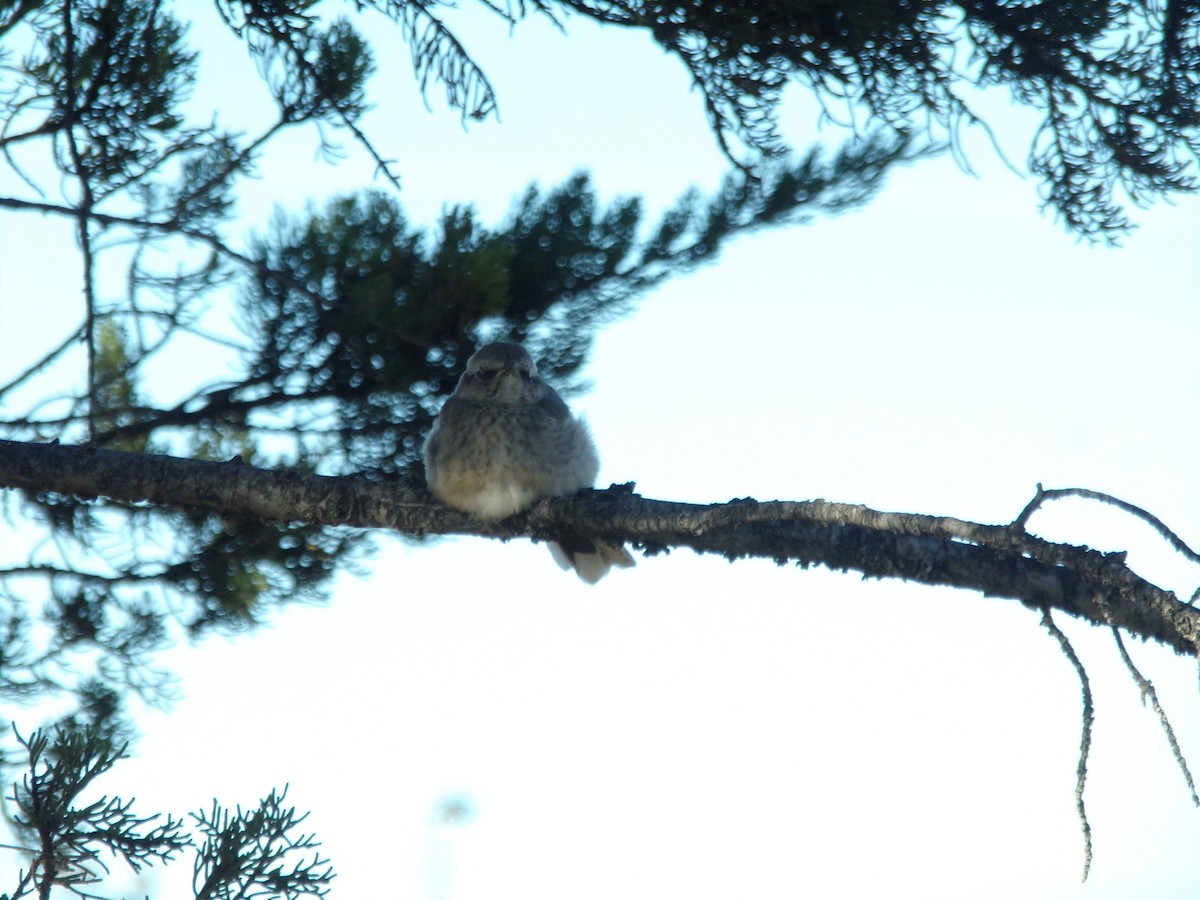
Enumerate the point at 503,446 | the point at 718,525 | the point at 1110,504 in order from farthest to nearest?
the point at 503,446, the point at 718,525, the point at 1110,504

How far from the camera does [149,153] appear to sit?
132 inches

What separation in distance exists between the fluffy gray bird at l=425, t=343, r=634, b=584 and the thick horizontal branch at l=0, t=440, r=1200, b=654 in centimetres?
7

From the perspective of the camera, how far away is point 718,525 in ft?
8.27

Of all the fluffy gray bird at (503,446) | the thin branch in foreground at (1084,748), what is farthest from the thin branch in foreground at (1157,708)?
the fluffy gray bird at (503,446)

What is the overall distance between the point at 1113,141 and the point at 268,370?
220cm

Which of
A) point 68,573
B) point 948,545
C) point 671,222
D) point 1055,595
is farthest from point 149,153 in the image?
point 1055,595

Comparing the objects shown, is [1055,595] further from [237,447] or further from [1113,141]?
[237,447]

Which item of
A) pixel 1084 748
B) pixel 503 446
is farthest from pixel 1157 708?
pixel 503 446

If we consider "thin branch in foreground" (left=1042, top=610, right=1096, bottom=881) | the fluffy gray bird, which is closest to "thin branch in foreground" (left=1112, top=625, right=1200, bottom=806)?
"thin branch in foreground" (left=1042, top=610, right=1096, bottom=881)

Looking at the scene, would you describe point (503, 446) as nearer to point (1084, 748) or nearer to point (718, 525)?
point (718, 525)

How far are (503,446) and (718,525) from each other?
0.97 m

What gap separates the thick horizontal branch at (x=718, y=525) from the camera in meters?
2.17

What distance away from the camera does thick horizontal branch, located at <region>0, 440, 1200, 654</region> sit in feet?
7.11

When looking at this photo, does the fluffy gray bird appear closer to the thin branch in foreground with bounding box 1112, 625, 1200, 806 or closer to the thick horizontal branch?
the thick horizontal branch
